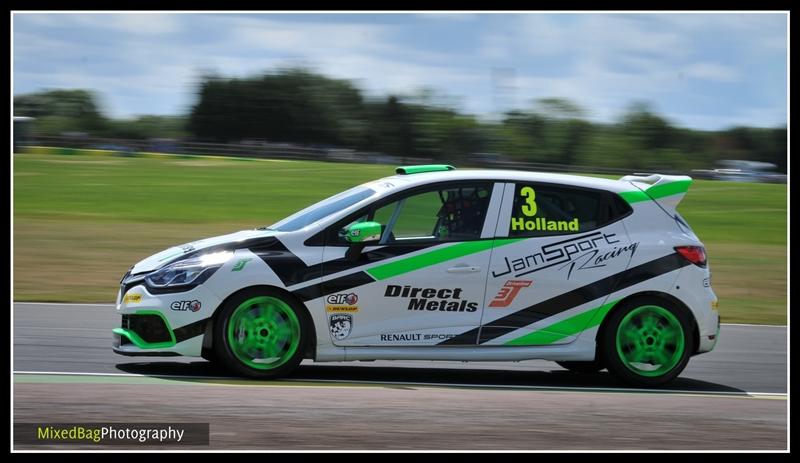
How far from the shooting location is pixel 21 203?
27.2 metres

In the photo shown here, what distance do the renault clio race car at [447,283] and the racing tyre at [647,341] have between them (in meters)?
0.01

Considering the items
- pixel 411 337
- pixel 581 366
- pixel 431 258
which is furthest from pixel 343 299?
pixel 581 366

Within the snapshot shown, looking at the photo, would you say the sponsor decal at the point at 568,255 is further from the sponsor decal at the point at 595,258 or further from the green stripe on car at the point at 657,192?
the green stripe on car at the point at 657,192

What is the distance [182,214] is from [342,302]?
19.0 m

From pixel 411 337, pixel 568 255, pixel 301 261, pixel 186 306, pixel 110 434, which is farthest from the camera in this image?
pixel 568 255

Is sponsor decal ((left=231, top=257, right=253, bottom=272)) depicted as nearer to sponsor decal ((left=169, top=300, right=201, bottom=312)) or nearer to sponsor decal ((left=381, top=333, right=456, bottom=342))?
sponsor decal ((left=169, top=300, right=201, bottom=312))

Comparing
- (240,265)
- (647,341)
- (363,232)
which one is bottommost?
(647,341)

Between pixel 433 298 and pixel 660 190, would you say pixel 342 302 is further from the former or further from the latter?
pixel 660 190

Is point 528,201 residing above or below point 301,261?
above

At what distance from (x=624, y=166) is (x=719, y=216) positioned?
47.8 feet

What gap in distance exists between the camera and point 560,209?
27.1 feet

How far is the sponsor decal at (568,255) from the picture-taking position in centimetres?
801
